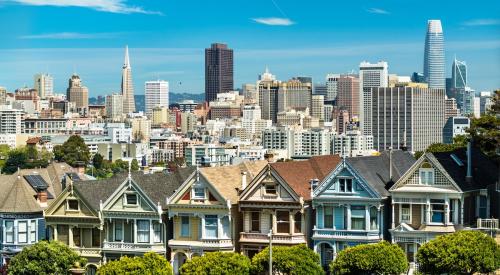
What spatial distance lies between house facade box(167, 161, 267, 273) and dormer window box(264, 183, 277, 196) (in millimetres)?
1608

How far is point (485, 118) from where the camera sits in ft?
201

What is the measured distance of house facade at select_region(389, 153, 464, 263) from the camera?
50188mm

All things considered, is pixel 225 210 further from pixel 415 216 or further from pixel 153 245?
pixel 415 216

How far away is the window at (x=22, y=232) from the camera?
189 ft

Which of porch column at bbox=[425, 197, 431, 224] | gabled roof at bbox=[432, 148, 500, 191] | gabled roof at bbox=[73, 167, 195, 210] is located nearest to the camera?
porch column at bbox=[425, 197, 431, 224]

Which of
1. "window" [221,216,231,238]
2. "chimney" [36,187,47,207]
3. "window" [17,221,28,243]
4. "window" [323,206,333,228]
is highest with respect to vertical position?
"chimney" [36,187,47,207]

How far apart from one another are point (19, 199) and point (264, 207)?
12.1 meters

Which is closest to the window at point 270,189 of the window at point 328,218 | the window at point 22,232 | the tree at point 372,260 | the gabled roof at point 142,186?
the window at point 328,218

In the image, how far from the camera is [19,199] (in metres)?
58.1

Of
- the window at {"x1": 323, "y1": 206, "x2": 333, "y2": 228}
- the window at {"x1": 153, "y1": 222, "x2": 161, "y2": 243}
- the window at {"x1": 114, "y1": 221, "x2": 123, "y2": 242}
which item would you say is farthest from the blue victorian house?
the window at {"x1": 114, "y1": 221, "x2": 123, "y2": 242}

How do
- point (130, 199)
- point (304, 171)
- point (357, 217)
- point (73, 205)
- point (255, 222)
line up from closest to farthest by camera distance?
point (357, 217) < point (255, 222) < point (130, 199) < point (304, 171) < point (73, 205)

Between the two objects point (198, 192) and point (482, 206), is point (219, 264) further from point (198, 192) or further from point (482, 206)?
point (482, 206)

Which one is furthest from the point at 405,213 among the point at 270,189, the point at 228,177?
the point at 228,177

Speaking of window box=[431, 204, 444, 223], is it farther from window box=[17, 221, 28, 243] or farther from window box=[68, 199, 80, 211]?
window box=[17, 221, 28, 243]
